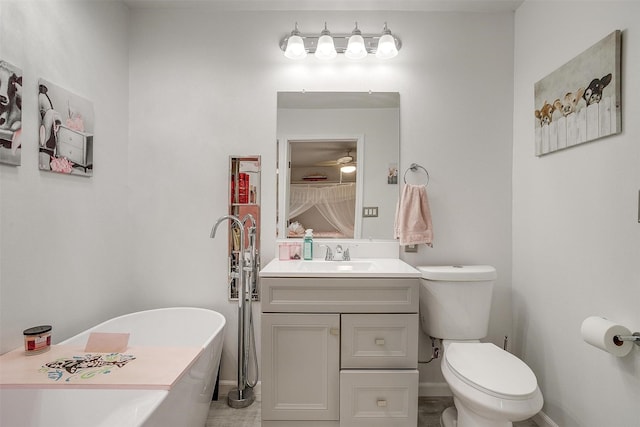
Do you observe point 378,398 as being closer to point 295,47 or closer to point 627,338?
point 627,338

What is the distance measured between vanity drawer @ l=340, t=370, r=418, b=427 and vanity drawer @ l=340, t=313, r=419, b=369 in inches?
1.8

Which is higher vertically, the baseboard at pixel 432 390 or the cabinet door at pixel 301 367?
the cabinet door at pixel 301 367

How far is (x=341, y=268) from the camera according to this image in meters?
1.88

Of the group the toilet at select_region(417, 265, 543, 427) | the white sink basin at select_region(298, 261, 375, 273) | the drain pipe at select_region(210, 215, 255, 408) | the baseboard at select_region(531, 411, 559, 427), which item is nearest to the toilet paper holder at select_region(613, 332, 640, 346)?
the toilet at select_region(417, 265, 543, 427)

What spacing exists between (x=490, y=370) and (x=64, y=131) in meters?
2.35

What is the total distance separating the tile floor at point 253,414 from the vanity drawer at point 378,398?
0.97 feet

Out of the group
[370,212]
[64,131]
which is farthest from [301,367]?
[64,131]

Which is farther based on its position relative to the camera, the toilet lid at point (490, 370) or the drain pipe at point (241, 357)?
the drain pipe at point (241, 357)

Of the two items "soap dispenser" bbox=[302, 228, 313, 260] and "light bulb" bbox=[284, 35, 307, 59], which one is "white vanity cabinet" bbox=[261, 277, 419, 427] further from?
"light bulb" bbox=[284, 35, 307, 59]

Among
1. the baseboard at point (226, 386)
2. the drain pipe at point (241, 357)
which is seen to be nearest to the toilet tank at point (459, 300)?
the drain pipe at point (241, 357)

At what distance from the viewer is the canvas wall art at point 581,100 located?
1286mm

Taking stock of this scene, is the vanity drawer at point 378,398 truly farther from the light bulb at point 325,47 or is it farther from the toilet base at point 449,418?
the light bulb at point 325,47

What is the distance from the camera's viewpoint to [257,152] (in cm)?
205

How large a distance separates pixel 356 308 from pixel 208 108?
5.17 feet
